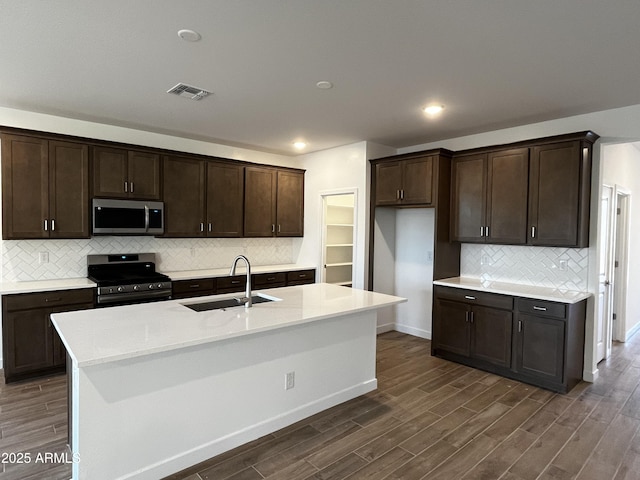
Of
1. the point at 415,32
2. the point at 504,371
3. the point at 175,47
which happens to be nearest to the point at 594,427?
the point at 504,371

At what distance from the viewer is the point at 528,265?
13.7 feet

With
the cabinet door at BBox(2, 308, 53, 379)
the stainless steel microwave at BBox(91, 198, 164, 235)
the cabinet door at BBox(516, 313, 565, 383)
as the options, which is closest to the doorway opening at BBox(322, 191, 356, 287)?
the stainless steel microwave at BBox(91, 198, 164, 235)

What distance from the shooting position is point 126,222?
14.0ft

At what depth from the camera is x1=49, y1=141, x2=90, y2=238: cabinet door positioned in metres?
3.84

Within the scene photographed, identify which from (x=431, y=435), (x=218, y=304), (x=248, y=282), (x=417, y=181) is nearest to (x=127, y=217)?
(x=218, y=304)

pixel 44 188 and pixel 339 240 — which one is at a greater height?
pixel 44 188

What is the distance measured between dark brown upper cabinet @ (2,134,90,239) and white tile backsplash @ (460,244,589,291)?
4476 millimetres

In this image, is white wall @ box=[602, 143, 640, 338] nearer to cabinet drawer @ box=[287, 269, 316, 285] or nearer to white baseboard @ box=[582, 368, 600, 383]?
white baseboard @ box=[582, 368, 600, 383]

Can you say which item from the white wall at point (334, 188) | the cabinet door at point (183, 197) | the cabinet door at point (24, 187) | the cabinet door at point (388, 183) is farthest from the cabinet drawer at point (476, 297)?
the cabinet door at point (24, 187)

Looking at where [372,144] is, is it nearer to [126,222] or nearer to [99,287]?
[126,222]

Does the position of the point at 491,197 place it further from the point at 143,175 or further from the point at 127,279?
the point at 127,279

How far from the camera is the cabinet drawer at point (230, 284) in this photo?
15.7 feet

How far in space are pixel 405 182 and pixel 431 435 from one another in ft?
9.56

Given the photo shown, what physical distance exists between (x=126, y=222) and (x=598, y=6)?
174 inches
